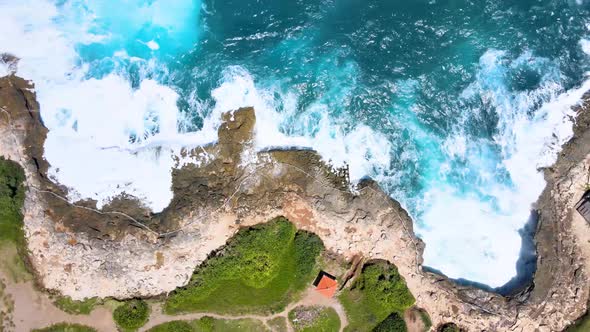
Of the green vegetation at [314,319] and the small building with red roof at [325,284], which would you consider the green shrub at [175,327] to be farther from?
the small building with red roof at [325,284]

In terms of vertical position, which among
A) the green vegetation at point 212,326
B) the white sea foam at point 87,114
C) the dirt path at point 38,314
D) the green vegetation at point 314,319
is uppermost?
the white sea foam at point 87,114

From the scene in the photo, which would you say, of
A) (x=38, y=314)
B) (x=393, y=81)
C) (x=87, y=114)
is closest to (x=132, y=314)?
(x=38, y=314)

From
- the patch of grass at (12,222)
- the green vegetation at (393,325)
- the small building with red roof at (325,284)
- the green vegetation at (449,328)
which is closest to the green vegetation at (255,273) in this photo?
the small building with red roof at (325,284)

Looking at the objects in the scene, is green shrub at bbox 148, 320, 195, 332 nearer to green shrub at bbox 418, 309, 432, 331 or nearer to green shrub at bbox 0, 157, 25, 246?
green shrub at bbox 0, 157, 25, 246

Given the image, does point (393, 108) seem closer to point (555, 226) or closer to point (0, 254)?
point (555, 226)

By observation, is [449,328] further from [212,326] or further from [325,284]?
[212,326]

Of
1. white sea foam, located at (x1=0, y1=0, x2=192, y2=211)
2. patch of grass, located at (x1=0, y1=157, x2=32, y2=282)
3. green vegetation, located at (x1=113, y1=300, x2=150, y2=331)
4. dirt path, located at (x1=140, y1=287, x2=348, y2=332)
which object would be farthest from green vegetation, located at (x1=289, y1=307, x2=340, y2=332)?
patch of grass, located at (x1=0, y1=157, x2=32, y2=282)

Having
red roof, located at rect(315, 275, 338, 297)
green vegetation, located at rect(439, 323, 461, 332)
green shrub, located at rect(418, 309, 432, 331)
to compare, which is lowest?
green vegetation, located at rect(439, 323, 461, 332)
